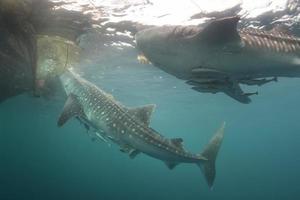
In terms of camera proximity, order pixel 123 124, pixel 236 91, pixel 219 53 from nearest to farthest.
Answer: pixel 219 53 < pixel 236 91 < pixel 123 124

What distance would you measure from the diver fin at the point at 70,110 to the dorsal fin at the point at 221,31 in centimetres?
465

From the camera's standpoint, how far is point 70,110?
8.25 meters

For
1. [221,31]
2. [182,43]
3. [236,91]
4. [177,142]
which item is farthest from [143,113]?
[221,31]

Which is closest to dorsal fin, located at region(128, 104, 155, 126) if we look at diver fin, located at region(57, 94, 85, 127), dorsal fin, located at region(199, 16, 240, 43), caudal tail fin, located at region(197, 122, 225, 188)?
diver fin, located at region(57, 94, 85, 127)

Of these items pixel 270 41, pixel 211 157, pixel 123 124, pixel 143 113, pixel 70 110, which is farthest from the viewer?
pixel 211 157

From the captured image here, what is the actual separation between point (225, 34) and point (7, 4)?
37.4 ft

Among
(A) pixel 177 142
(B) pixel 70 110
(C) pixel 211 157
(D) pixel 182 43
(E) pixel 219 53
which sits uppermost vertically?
(D) pixel 182 43

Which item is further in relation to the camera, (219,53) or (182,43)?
(219,53)

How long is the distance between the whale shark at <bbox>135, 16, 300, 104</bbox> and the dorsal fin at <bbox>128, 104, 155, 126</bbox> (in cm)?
212

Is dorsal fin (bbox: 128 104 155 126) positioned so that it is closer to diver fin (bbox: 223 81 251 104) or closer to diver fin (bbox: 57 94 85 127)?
diver fin (bbox: 57 94 85 127)

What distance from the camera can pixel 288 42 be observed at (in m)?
5.43

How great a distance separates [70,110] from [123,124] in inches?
71.1

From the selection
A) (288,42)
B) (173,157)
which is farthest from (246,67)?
(173,157)

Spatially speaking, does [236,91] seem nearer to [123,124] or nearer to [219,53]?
[219,53]
